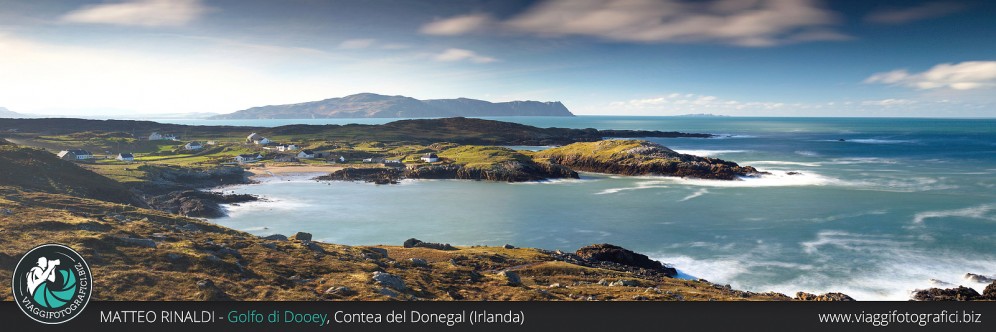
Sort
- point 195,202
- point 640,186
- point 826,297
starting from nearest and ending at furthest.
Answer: point 826,297
point 195,202
point 640,186

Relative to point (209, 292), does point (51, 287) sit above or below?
above

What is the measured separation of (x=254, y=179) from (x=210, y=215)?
37.1 metres

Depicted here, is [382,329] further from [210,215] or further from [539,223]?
[210,215]

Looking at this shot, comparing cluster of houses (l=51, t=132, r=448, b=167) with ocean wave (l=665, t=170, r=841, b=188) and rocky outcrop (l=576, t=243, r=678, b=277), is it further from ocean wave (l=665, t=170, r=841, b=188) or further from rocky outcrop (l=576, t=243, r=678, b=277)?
rocky outcrop (l=576, t=243, r=678, b=277)

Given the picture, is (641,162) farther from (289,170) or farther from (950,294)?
(289,170)

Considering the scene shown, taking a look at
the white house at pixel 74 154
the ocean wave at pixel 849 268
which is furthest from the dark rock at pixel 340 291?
the white house at pixel 74 154

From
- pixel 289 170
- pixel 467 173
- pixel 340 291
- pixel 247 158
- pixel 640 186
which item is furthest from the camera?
pixel 247 158

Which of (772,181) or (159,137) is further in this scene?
(159,137)

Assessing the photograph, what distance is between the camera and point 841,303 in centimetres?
1122

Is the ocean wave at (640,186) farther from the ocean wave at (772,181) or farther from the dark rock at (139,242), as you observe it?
the dark rock at (139,242)

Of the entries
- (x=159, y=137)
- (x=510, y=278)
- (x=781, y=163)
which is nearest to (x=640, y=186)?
(x=781, y=163)

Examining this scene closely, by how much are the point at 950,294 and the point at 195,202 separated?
7159cm
